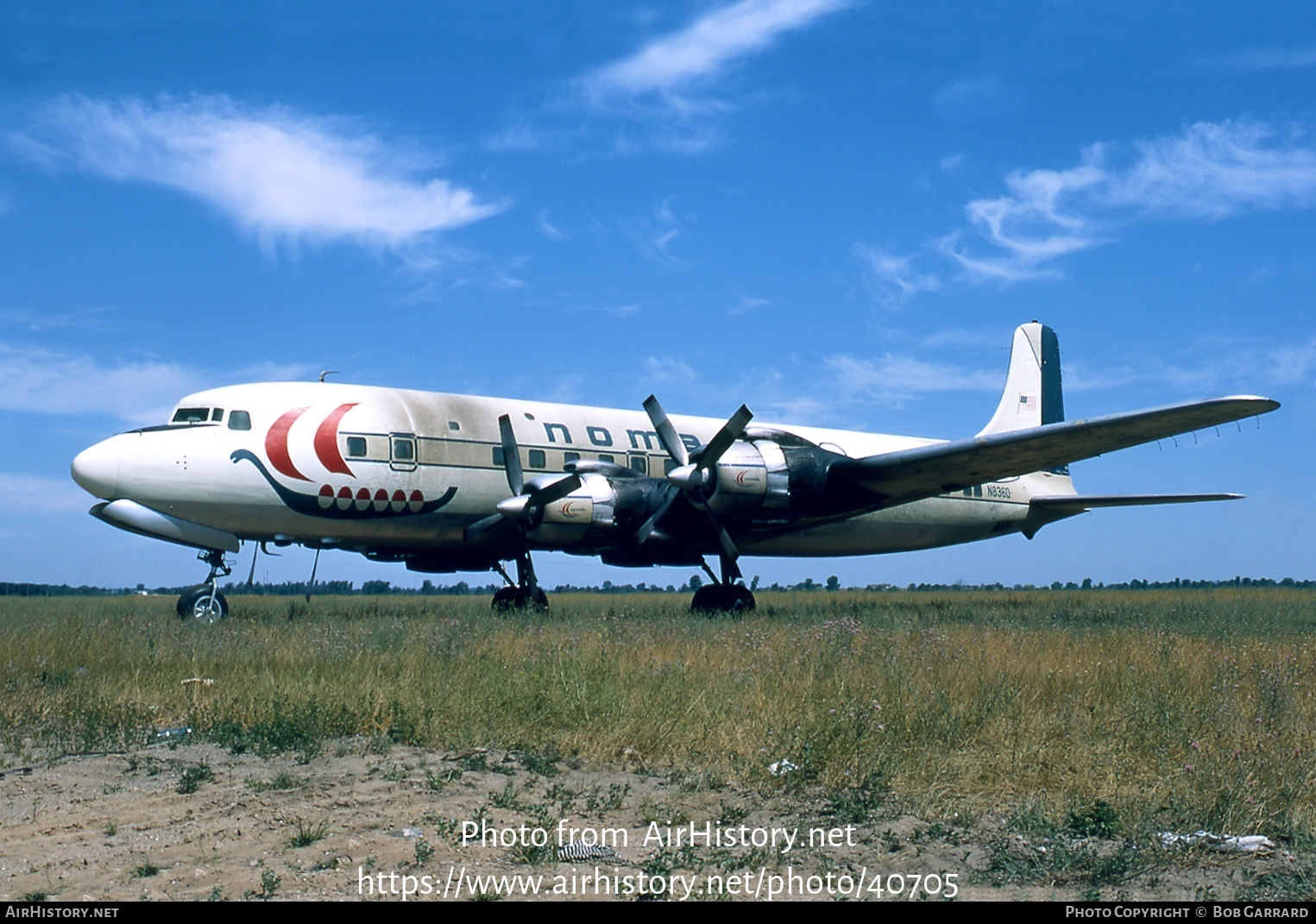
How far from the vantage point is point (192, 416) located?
16.3 m

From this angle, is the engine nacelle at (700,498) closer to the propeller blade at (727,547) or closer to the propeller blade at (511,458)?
the propeller blade at (727,547)

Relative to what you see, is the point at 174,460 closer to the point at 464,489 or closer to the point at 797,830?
the point at 464,489

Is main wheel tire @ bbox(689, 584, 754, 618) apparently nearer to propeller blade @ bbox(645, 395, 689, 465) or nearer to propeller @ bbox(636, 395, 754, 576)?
propeller @ bbox(636, 395, 754, 576)

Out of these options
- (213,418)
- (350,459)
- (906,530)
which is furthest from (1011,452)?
(213,418)

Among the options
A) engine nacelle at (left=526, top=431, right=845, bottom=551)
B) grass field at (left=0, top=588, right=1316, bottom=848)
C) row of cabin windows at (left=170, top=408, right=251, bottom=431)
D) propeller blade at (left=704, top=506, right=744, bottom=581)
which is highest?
row of cabin windows at (left=170, top=408, right=251, bottom=431)

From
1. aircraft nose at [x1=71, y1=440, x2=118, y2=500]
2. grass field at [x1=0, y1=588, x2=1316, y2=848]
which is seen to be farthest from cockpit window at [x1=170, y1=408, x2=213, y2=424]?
grass field at [x1=0, y1=588, x2=1316, y2=848]

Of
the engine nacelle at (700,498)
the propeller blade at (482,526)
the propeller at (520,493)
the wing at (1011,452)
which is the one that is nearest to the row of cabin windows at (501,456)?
the propeller at (520,493)

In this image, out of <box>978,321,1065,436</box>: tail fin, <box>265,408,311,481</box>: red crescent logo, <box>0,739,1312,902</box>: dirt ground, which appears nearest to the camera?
<box>0,739,1312,902</box>: dirt ground

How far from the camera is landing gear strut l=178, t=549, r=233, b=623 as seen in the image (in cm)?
1547

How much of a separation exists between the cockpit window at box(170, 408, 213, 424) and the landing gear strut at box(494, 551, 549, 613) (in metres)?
5.57

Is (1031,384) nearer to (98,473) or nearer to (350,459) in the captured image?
(350,459)

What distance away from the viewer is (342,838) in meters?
4.64

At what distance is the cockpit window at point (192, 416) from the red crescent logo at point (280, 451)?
1.03 metres

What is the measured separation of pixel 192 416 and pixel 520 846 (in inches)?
545
